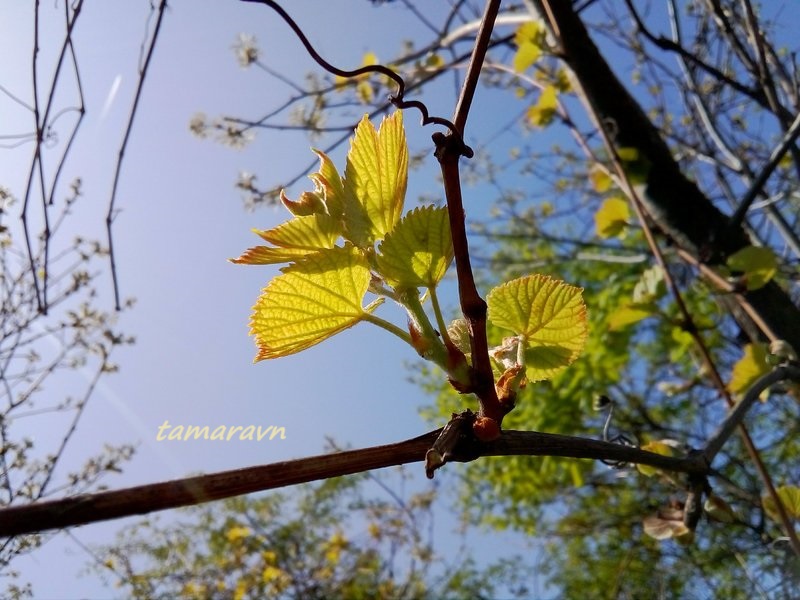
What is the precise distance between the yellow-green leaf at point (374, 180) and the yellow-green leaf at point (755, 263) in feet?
2.16

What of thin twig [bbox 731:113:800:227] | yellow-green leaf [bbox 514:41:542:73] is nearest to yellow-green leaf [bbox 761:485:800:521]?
thin twig [bbox 731:113:800:227]

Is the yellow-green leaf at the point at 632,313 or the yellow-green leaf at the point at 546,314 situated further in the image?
the yellow-green leaf at the point at 632,313

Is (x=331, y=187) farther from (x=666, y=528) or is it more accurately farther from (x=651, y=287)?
(x=651, y=287)

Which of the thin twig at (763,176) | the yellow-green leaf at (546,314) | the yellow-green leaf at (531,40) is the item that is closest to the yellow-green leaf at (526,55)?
the yellow-green leaf at (531,40)

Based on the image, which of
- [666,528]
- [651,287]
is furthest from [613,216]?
[666,528]

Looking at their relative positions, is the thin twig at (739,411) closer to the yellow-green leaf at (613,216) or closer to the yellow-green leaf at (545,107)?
the yellow-green leaf at (613,216)

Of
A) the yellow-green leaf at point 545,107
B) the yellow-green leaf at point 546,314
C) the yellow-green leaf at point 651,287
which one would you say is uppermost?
the yellow-green leaf at point 545,107

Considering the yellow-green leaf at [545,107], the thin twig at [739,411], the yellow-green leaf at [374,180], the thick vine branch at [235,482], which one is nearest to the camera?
the thick vine branch at [235,482]

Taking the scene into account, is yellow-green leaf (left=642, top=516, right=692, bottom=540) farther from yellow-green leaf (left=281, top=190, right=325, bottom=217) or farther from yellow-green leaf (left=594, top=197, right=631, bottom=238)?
yellow-green leaf (left=594, top=197, right=631, bottom=238)

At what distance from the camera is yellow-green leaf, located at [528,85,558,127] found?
1152 millimetres

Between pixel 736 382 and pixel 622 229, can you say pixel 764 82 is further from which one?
pixel 736 382

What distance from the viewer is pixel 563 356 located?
0.30 meters

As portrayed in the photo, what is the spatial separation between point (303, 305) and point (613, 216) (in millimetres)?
800

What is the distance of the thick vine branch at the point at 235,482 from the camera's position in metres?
0.14
